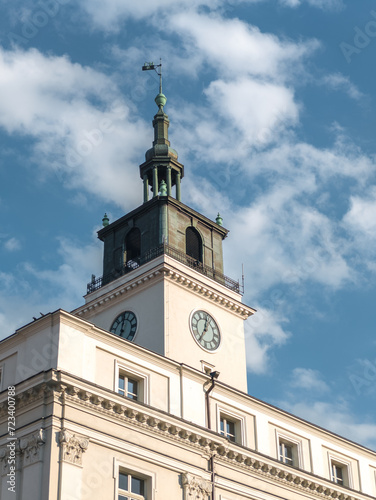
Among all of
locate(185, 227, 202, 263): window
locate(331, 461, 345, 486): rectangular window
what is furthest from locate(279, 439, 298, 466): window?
locate(185, 227, 202, 263): window

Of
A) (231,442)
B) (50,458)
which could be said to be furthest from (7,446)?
(231,442)

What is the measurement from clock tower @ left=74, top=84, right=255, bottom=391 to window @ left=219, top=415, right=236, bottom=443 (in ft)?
32.3

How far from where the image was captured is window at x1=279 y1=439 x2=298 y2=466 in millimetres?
48906

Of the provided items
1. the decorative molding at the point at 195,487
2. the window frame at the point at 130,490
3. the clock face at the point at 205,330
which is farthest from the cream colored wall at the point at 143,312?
the window frame at the point at 130,490

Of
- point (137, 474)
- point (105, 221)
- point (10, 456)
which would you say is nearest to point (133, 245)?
point (105, 221)

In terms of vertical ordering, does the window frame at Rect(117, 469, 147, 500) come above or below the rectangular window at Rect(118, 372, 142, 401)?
below

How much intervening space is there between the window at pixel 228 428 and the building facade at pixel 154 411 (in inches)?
3.0

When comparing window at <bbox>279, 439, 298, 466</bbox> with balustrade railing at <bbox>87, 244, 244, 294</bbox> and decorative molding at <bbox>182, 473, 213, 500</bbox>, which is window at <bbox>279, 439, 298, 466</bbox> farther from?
balustrade railing at <bbox>87, 244, 244, 294</bbox>

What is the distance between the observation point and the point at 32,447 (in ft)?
125

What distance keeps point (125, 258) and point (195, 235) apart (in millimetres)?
5329

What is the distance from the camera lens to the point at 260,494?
1810 inches

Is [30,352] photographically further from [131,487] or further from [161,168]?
[161,168]

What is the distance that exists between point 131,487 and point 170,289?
20.6 metres

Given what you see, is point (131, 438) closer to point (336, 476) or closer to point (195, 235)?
point (336, 476)
